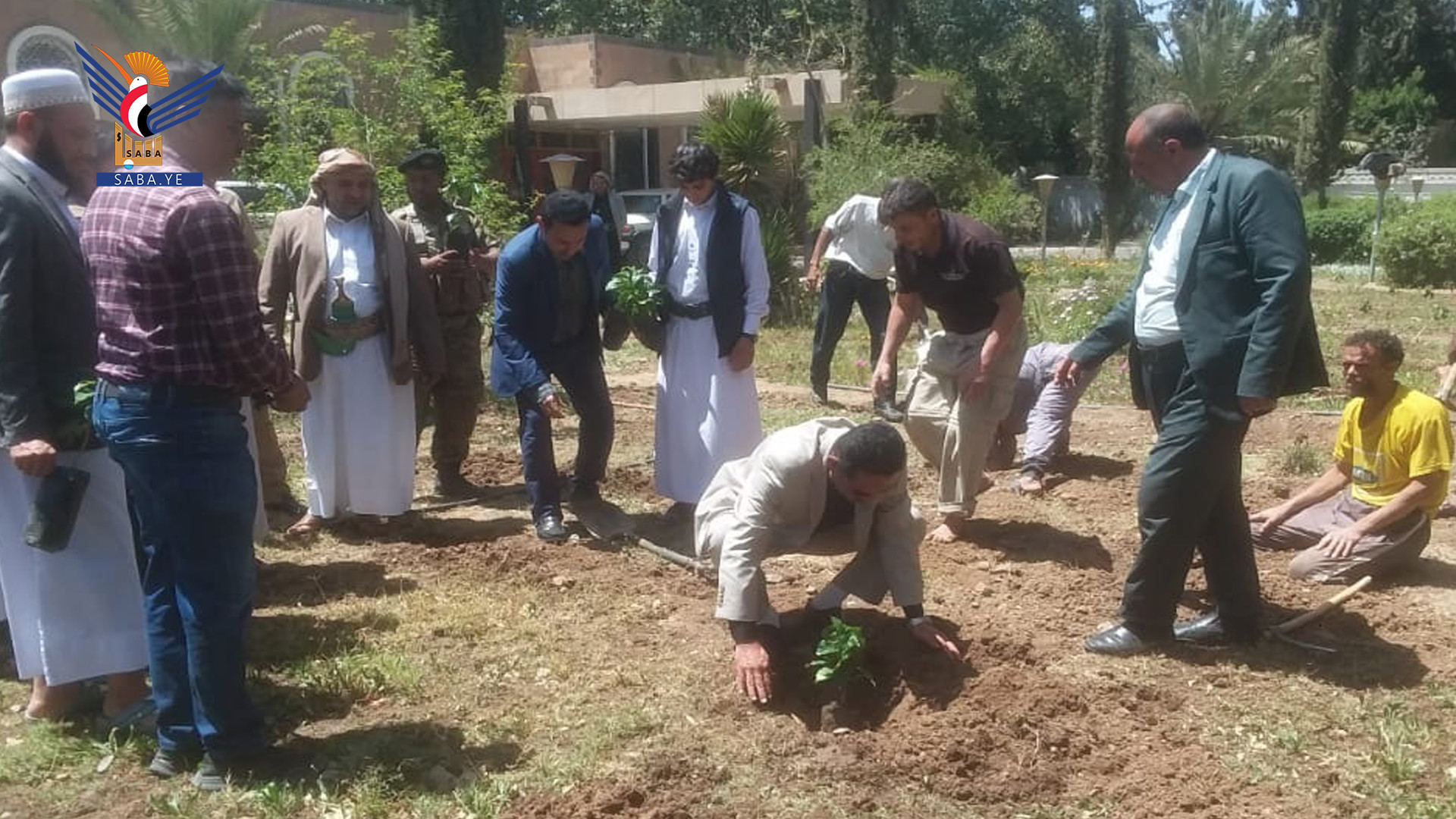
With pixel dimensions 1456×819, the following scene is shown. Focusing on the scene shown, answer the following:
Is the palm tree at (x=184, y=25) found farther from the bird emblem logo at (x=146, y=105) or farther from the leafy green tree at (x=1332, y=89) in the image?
the leafy green tree at (x=1332, y=89)

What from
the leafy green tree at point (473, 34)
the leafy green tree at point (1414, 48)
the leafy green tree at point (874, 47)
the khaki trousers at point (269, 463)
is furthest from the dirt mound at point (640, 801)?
the leafy green tree at point (1414, 48)

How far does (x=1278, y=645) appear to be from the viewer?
452cm

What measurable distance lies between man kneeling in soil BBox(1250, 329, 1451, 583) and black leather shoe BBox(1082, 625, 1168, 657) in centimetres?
115

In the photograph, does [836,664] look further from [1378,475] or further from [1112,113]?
[1112,113]

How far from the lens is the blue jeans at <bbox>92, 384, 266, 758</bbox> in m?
3.29

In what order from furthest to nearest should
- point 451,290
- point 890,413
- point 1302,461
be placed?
point 890,413, point 1302,461, point 451,290

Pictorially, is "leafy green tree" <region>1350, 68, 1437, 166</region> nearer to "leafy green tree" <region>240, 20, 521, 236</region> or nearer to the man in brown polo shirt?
"leafy green tree" <region>240, 20, 521, 236</region>

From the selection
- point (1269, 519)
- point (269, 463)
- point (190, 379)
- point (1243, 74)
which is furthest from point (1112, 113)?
point (190, 379)

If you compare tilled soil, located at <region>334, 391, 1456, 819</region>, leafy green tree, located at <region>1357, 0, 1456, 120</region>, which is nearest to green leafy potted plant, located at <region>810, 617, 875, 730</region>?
tilled soil, located at <region>334, 391, 1456, 819</region>

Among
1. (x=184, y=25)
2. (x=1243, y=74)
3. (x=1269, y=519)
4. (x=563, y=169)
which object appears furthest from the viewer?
(x=1243, y=74)

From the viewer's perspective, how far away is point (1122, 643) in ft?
14.6

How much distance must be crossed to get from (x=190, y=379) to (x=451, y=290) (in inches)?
134

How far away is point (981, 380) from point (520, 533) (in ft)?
7.78

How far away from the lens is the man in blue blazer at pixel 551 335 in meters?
5.73
